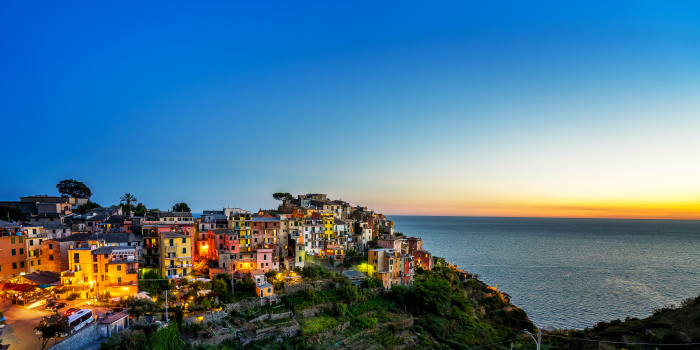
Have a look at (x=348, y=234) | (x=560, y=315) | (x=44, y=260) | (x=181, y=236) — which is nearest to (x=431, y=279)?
(x=348, y=234)

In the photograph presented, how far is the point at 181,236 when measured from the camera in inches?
1179

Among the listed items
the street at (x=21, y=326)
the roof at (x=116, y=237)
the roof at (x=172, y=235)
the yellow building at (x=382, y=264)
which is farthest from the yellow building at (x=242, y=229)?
the street at (x=21, y=326)

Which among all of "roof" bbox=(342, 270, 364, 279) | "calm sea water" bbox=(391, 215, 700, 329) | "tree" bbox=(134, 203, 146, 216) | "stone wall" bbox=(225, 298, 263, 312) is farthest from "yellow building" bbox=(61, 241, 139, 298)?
"calm sea water" bbox=(391, 215, 700, 329)

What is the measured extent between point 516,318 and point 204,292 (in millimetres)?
34764

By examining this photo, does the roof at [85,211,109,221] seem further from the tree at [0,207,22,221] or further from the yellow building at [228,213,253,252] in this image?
the yellow building at [228,213,253,252]

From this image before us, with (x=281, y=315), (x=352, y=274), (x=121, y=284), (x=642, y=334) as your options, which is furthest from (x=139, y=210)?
(x=642, y=334)

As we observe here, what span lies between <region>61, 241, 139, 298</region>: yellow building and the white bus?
484 cm

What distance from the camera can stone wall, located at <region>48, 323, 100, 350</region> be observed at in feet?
55.8

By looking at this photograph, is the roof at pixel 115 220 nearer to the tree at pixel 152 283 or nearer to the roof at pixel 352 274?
the tree at pixel 152 283

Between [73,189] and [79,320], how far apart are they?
48345 millimetres

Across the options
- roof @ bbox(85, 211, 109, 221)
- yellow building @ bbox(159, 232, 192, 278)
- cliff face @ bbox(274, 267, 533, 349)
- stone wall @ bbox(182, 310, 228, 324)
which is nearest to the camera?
stone wall @ bbox(182, 310, 228, 324)

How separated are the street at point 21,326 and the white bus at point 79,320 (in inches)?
60.9

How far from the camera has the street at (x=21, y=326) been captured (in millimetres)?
16984

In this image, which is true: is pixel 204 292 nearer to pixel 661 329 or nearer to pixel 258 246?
pixel 258 246
